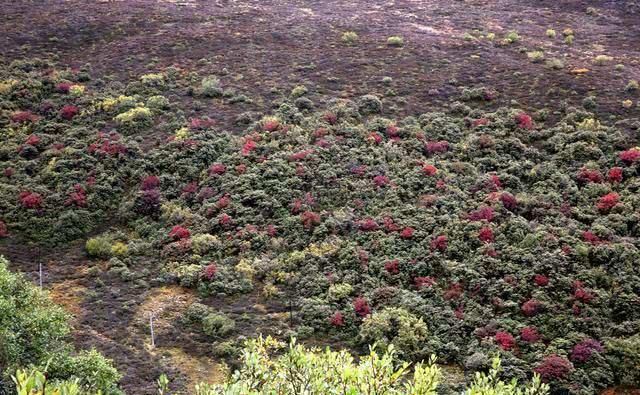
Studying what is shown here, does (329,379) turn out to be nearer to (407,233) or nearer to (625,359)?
(625,359)

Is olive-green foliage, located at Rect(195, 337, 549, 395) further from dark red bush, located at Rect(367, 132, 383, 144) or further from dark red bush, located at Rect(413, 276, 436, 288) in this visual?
dark red bush, located at Rect(367, 132, 383, 144)

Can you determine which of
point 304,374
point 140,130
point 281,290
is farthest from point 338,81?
point 304,374

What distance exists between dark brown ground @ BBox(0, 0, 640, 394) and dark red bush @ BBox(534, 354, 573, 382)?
1198 centimetres

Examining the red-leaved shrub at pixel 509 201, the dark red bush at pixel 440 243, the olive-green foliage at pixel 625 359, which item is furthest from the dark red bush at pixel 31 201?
the olive-green foliage at pixel 625 359

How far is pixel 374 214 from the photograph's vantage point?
109ft

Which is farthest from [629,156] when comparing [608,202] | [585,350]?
[585,350]

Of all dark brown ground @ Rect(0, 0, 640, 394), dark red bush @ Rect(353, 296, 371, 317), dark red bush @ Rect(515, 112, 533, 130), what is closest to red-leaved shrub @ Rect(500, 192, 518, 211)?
dark red bush @ Rect(515, 112, 533, 130)

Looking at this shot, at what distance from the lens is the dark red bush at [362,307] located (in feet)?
86.8

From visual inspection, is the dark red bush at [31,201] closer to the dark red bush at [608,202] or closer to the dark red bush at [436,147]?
the dark red bush at [436,147]

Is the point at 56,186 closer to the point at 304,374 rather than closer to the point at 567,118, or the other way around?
the point at 304,374

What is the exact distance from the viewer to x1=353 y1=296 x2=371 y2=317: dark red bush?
26453 mm

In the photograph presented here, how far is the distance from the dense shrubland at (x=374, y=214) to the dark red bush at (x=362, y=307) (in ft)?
0.35

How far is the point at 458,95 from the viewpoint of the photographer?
4594 cm

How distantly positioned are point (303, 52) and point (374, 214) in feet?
91.5
